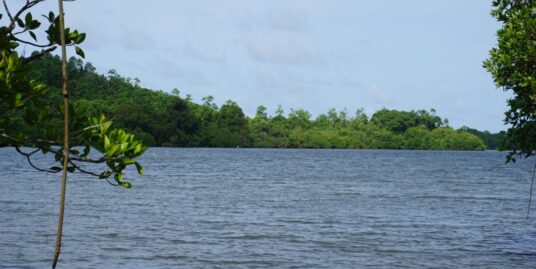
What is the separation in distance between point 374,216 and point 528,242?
356 inches

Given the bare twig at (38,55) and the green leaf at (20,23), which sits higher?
the green leaf at (20,23)

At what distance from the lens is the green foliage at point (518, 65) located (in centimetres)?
1511

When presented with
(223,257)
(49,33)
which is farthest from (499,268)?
(49,33)

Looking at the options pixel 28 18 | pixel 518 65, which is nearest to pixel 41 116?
pixel 28 18

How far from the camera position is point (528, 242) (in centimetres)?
2431

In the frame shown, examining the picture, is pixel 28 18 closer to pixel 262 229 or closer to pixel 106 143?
pixel 106 143

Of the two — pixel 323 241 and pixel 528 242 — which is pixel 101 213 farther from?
pixel 528 242

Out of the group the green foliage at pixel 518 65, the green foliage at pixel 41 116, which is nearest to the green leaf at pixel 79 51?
the green foliage at pixel 41 116

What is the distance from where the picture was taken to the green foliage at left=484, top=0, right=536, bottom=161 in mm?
15109

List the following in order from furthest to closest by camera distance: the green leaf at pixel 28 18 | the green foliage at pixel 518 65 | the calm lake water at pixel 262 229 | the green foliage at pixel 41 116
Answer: the calm lake water at pixel 262 229 < the green foliage at pixel 518 65 < the green leaf at pixel 28 18 < the green foliage at pixel 41 116

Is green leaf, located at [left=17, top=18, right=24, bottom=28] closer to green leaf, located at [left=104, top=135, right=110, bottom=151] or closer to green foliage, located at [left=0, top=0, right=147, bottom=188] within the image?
green foliage, located at [left=0, top=0, right=147, bottom=188]

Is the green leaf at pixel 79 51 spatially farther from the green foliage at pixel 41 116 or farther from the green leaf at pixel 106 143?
the green leaf at pixel 106 143

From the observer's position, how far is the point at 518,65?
15.5 meters

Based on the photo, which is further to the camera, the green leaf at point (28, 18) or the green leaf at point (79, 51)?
the green leaf at point (28, 18)
